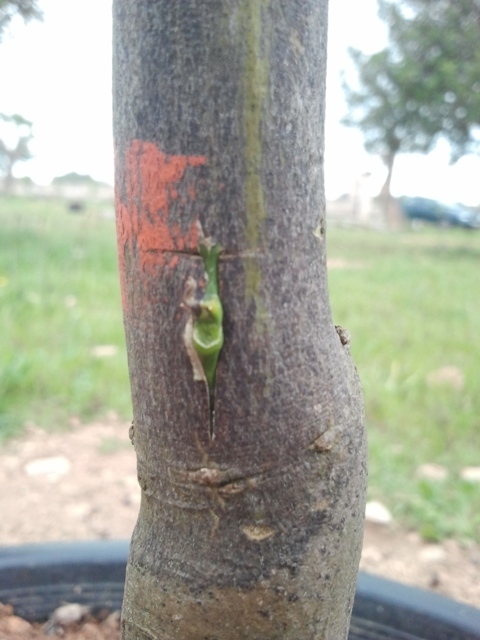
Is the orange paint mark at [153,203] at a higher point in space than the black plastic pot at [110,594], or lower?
higher

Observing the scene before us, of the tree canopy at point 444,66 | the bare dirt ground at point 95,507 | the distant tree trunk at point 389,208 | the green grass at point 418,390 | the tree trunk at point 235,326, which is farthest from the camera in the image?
the distant tree trunk at point 389,208

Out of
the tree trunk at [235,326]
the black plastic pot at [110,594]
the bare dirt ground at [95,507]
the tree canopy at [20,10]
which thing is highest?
the tree canopy at [20,10]

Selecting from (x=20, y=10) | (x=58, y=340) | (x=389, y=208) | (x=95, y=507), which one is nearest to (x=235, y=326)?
(x=95, y=507)

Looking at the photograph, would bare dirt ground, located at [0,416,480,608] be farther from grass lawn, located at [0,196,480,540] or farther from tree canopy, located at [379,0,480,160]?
tree canopy, located at [379,0,480,160]

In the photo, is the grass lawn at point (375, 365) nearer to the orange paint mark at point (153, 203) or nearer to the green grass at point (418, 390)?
the green grass at point (418, 390)

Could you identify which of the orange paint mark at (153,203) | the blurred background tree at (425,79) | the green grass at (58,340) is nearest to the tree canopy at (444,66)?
the blurred background tree at (425,79)

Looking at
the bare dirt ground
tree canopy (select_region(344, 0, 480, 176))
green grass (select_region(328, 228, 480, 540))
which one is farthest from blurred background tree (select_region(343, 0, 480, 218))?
the bare dirt ground

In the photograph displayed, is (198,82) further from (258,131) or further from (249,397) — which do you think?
(249,397)
